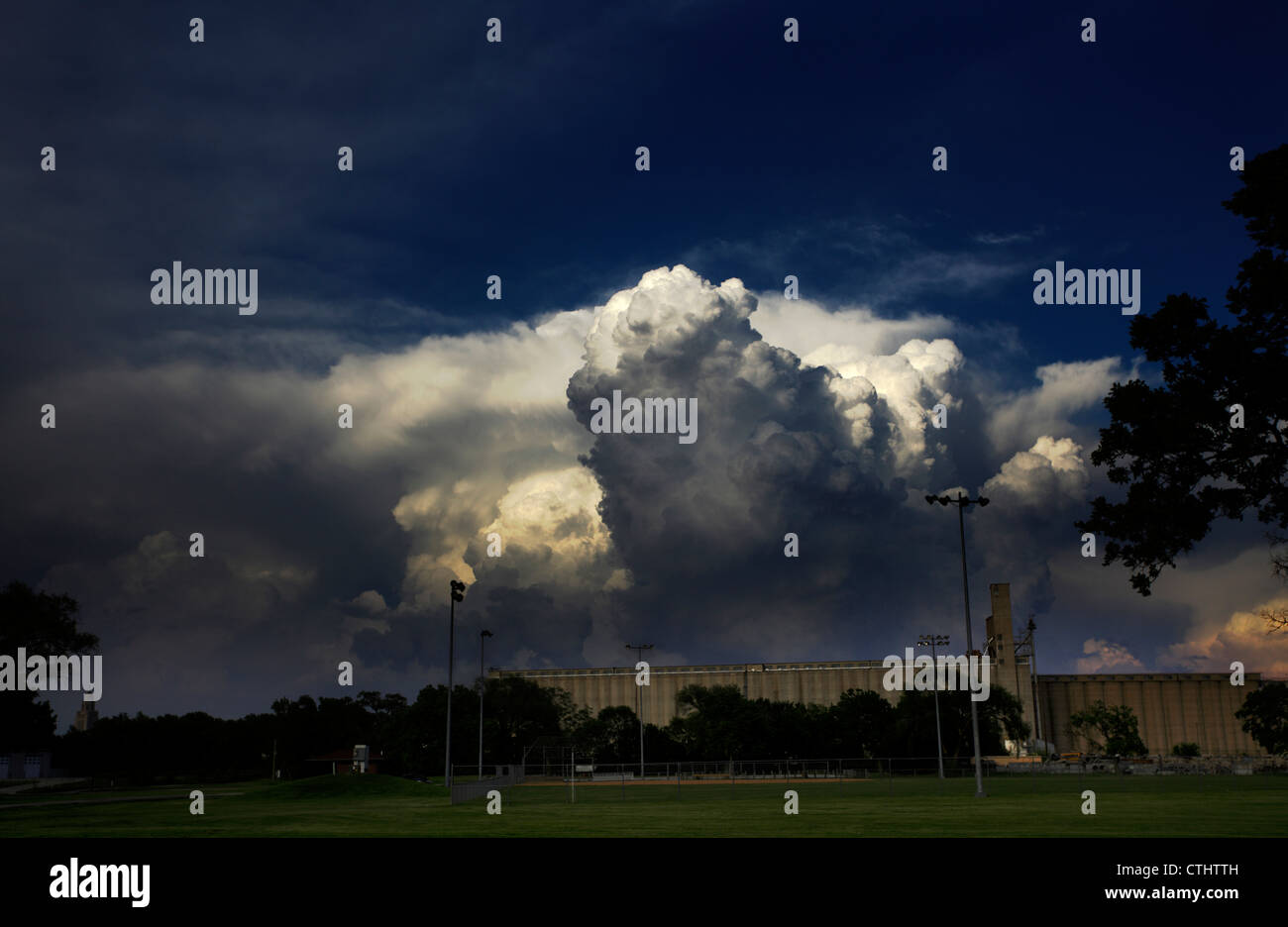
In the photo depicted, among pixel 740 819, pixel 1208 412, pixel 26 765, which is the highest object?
pixel 1208 412

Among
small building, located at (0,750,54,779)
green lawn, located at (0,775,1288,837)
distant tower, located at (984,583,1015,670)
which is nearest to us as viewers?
green lawn, located at (0,775,1288,837)

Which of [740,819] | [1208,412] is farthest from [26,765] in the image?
[1208,412]

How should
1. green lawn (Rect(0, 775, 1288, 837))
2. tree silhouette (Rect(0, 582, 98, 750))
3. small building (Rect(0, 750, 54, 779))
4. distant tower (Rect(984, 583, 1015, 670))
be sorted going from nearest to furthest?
green lawn (Rect(0, 775, 1288, 837)) < tree silhouette (Rect(0, 582, 98, 750)) < small building (Rect(0, 750, 54, 779)) < distant tower (Rect(984, 583, 1015, 670))

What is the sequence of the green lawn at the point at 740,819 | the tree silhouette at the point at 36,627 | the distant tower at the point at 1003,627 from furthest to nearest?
1. the distant tower at the point at 1003,627
2. the tree silhouette at the point at 36,627
3. the green lawn at the point at 740,819

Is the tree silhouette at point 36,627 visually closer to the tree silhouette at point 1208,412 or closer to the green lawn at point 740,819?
the green lawn at point 740,819

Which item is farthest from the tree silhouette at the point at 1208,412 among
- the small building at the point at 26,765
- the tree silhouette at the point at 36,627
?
the small building at the point at 26,765

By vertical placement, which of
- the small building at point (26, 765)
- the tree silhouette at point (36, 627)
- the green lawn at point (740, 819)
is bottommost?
the small building at point (26, 765)

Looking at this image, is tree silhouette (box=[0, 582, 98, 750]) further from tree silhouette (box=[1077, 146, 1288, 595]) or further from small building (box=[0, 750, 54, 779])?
tree silhouette (box=[1077, 146, 1288, 595])

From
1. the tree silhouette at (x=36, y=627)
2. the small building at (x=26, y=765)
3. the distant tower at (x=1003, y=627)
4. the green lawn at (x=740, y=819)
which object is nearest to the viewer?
the green lawn at (x=740, y=819)

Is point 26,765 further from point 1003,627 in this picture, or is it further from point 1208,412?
point 1003,627

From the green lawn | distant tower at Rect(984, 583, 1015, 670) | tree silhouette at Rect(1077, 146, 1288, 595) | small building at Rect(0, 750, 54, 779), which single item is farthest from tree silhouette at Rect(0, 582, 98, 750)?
distant tower at Rect(984, 583, 1015, 670)

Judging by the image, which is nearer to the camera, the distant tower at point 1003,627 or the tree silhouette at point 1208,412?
the tree silhouette at point 1208,412
